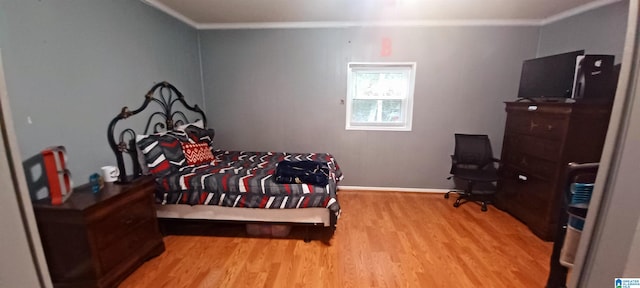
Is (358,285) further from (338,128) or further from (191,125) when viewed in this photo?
(191,125)

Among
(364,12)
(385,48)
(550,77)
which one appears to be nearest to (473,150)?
(550,77)

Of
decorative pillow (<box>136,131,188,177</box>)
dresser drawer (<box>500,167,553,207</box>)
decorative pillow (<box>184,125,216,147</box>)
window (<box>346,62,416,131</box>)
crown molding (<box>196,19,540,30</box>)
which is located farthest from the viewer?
window (<box>346,62,416,131</box>)

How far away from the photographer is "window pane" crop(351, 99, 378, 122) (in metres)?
3.67

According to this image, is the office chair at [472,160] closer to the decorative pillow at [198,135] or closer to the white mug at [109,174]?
the decorative pillow at [198,135]

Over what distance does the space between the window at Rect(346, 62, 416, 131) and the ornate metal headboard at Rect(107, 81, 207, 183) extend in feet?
7.60

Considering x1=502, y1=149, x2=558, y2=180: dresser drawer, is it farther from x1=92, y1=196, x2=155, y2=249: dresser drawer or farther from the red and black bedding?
x1=92, y1=196, x2=155, y2=249: dresser drawer

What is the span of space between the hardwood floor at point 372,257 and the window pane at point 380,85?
5.89ft

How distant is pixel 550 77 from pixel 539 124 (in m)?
0.53

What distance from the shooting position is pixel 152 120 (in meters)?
2.76

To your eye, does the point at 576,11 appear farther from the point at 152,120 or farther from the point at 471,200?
the point at 152,120

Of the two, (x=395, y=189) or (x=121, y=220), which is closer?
(x=121, y=220)

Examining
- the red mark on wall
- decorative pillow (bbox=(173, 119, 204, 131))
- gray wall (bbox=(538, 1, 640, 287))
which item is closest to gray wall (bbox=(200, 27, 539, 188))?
the red mark on wall

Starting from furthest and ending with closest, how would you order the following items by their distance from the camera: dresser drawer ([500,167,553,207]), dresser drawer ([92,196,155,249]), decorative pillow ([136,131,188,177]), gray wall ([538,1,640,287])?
1. dresser drawer ([500,167,553,207])
2. decorative pillow ([136,131,188,177])
3. dresser drawer ([92,196,155,249])
4. gray wall ([538,1,640,287])

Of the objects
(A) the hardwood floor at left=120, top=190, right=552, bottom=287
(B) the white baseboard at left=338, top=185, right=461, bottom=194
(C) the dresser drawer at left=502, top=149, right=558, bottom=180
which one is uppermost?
(C) the dresser drawer at left=502, top=149, right=558, bottom=180
